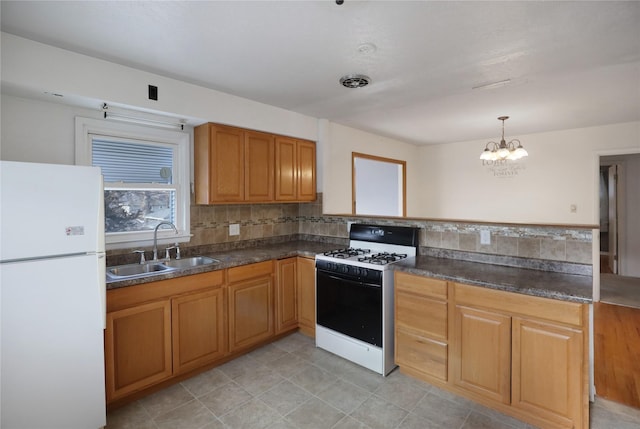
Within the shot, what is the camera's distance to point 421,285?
237 centimetres

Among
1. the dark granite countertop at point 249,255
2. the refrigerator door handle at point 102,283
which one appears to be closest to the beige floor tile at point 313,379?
the dark granite countertop at point 249,255

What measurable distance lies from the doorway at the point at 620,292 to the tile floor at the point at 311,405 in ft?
1.26

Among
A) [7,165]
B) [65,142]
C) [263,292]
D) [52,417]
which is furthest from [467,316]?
[65,142]

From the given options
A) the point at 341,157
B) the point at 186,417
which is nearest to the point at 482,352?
the point at 186,417

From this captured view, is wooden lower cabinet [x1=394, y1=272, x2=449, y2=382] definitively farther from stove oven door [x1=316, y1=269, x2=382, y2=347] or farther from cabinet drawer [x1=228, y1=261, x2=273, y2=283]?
cabinet drawer [x1=228, y1=261, x2=273, y2=283]

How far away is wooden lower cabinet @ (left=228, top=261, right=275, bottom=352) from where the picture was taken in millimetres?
2770

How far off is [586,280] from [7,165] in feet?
10.9

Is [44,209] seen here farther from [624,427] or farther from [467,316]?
[624,427]

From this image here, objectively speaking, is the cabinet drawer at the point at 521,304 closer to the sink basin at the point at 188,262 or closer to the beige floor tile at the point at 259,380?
the beige floor tile at the point at 259,380

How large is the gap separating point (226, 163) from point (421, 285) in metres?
2.00

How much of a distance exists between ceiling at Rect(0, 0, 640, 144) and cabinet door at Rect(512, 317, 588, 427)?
5.66 ft

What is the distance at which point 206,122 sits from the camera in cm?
286

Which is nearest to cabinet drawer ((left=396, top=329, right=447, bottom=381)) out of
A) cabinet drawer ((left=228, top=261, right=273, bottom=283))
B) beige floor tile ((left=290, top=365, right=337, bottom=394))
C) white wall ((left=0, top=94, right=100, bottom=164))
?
beige floor tile ((left=290, top=365, right=337, bottom=394))

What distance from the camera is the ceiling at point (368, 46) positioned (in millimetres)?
1638
